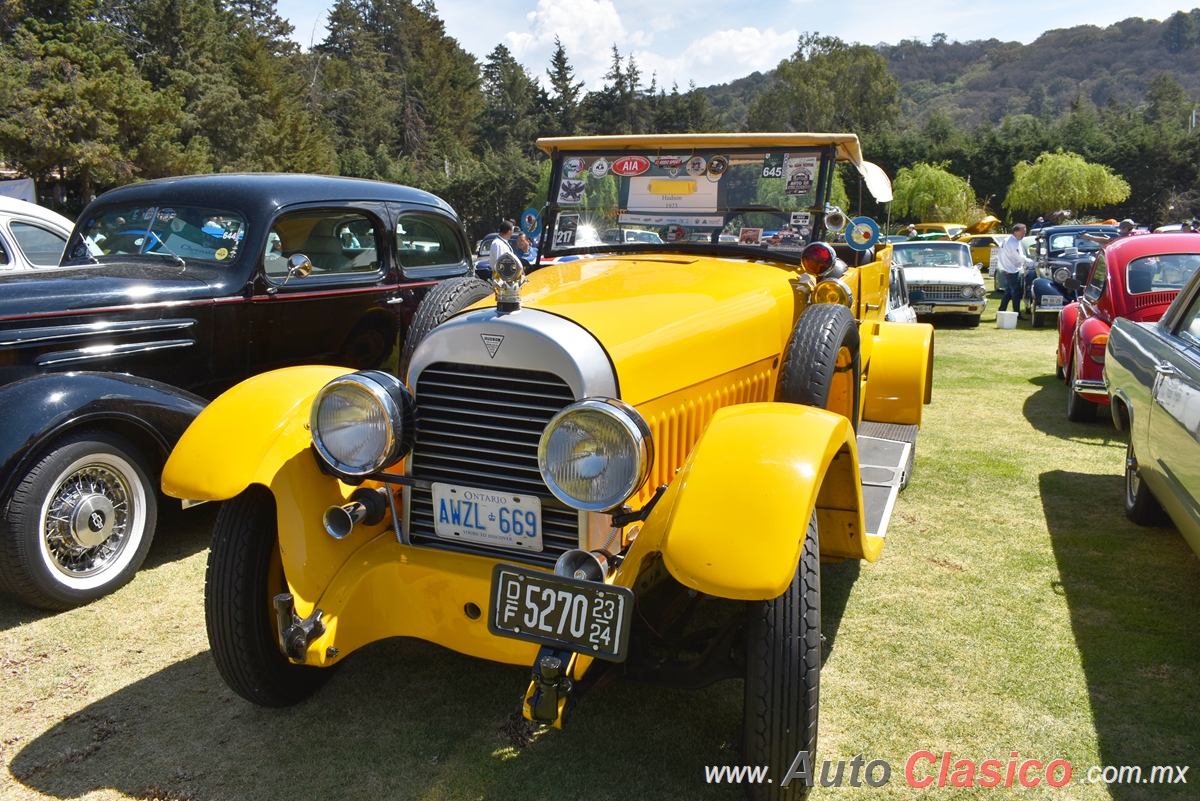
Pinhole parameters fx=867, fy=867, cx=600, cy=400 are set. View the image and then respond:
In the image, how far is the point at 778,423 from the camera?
269cm

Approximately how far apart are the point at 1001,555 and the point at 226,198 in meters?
4.95

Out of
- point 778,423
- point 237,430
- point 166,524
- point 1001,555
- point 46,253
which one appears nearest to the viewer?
point 778,423

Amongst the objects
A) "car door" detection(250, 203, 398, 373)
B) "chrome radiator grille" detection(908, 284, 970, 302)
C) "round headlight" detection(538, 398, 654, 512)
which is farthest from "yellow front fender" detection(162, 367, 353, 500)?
"chrome radiator grille" detection(908, 284, 970, 302)

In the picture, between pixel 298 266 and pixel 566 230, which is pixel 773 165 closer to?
pixel 566 230

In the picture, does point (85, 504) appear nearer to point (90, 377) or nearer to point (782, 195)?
point (90, 377)

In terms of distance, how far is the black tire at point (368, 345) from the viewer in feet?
19.2

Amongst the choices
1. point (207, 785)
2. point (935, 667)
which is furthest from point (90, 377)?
point (935, 667)

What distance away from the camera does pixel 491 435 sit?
9.57ft

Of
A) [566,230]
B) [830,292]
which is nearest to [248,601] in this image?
[566,230]

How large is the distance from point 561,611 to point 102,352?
133 inches

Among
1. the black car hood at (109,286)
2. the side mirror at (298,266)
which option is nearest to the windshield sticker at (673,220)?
the side mirror at (298,266)

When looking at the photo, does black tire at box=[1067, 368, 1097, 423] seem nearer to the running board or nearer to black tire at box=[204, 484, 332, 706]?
the running board

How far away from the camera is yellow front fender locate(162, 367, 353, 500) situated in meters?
2.94

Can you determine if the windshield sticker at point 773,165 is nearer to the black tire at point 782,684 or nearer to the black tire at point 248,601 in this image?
the black tire at point 782,684
